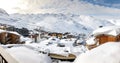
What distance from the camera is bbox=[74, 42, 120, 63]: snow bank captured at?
20.3 ft

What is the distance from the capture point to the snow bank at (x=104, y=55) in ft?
20.3

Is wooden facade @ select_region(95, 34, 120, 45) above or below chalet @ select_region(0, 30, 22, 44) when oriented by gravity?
above

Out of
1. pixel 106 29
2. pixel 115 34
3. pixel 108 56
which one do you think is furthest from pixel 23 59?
pixel 106 29

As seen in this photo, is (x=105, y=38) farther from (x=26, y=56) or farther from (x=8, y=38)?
(x=26, y=56)

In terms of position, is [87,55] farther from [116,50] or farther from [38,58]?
[38,58]

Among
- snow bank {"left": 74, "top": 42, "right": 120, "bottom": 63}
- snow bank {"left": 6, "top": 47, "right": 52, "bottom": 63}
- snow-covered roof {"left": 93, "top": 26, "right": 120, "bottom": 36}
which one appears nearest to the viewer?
snow bank {"left": 74, "top": 42, "right": 120, "bottom": 63}

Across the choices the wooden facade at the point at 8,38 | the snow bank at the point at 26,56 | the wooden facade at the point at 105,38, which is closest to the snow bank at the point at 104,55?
the snow bank at the point at 26,56

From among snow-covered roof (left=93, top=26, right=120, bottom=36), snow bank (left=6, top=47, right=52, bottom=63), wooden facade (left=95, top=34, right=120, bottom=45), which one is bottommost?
wooden facade (left=95, top=34, right=120, bottom=45)

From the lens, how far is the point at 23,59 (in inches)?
281

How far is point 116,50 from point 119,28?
86.7 ft

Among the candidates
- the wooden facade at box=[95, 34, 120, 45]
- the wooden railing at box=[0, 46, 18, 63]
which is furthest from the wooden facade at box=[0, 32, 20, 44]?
the wooden railing at box=[0, 46, 18, 63]

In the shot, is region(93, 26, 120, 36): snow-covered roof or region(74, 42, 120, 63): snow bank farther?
region(93, 26, 120, 36): snow-covered roof

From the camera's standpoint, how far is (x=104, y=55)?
6402mm

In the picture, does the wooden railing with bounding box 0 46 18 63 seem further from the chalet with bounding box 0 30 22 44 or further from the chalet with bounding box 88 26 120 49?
the chalet with bounding box 0 30 22 44
